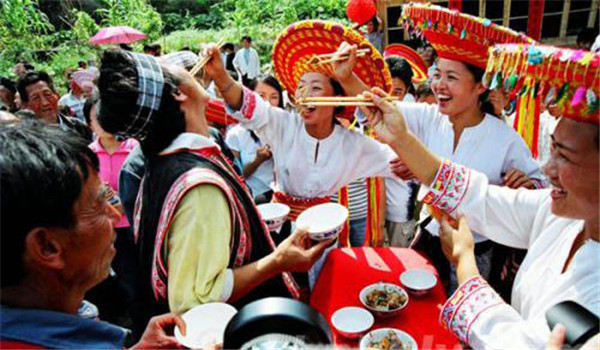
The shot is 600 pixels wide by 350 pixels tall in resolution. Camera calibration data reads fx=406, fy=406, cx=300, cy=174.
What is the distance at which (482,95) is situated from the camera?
7.72ft

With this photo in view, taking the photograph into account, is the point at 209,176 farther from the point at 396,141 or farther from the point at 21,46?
the point at 21,46

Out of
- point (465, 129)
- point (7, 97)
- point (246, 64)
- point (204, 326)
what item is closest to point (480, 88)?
point (465, 129)

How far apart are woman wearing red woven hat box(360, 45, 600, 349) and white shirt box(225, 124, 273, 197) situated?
204 centimetres

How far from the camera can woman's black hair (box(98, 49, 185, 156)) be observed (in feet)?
4.49

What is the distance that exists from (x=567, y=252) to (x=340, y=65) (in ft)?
5.04

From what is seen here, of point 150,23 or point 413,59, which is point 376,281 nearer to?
point 413,59

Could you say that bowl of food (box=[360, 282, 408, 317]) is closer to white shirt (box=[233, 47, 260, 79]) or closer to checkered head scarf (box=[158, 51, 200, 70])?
checkered head scarf (box=[158, 51, 200, 70])

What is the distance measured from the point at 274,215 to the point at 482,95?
4.55 ft

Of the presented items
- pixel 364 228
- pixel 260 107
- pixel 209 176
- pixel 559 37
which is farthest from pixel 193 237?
pixel 559 37

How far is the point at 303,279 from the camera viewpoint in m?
2.33

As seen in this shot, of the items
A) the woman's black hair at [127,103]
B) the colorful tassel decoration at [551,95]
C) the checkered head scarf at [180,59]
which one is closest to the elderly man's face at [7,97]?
the checkered head scarf at [180,59]

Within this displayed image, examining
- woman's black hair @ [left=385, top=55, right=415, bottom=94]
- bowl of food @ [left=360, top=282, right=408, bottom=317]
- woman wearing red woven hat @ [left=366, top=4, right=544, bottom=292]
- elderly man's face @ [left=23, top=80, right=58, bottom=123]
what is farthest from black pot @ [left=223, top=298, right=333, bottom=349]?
elderly man's face @ [left=23, top=80, right=58, bottom=123]

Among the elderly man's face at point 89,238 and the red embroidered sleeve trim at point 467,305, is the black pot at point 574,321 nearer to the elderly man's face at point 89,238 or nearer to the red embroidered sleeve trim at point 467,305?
the red embroidered sleeve trim at point 467,305

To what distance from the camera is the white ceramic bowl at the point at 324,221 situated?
181 cm
